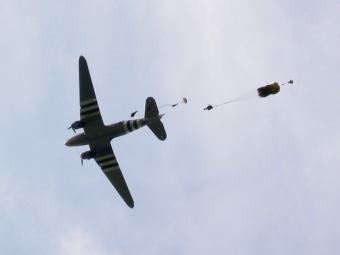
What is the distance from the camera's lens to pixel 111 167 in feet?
175

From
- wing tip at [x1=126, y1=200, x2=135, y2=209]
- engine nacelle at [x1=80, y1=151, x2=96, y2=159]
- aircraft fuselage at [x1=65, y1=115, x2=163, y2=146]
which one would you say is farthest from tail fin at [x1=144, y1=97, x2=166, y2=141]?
wing tip at [x1=126, y1=200, x2=135, y2=209]

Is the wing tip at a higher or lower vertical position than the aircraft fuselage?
lower

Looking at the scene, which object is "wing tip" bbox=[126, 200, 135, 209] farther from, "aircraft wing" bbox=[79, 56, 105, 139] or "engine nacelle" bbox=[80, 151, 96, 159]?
"aircraft wing" bbox=[79, 56, 105, 139]

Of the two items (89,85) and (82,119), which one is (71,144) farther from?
(89,85)

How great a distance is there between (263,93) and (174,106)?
9.74 meters

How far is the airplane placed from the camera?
49094mm

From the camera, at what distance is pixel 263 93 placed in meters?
40.3

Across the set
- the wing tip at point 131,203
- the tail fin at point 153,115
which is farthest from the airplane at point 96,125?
the wing tip at point 131,203

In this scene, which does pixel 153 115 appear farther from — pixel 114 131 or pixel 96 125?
pixel 96 125

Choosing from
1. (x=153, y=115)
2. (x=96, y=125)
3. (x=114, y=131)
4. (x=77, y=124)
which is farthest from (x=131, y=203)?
(x=153, y=115)

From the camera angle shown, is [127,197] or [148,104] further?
[127,197]

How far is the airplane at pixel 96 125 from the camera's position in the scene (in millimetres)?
49094

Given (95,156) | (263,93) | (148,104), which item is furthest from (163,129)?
(263,93)

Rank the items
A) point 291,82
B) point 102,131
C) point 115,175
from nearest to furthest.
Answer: point 291,82
point 102,131
point 115,175
